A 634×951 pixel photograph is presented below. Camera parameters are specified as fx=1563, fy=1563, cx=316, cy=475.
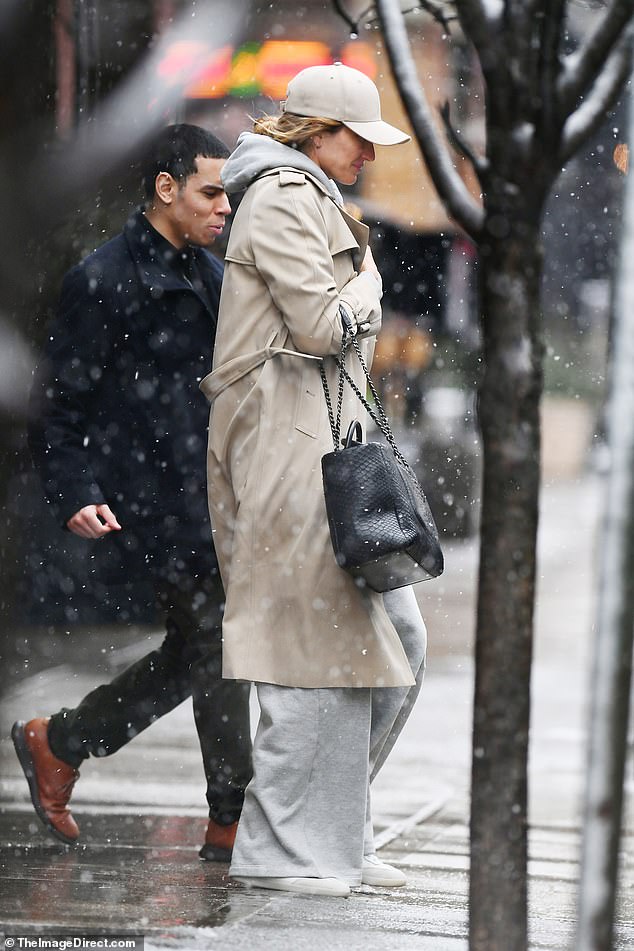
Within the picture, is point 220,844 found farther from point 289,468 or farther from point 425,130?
Result: point 425,130

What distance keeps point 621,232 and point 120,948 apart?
1.77 m

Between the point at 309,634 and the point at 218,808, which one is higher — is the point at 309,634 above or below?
above

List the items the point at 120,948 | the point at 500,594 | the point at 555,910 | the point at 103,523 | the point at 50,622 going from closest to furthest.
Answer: the point at 500,594 < the point at 120,948 < the point at 555,910 < the point at 103,523 < the point at 50,622

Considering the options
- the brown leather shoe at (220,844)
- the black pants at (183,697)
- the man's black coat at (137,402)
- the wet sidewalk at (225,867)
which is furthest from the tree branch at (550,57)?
the brown leather shoe at (220,844)

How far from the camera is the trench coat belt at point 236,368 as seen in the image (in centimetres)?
399

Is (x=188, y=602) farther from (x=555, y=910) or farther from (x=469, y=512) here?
(x=469, y=512)

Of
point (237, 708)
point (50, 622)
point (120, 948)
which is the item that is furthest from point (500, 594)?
point (50, 622)

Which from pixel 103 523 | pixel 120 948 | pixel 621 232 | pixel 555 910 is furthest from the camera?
pixel 103 523

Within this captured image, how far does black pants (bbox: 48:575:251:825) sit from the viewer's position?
447 centimetres

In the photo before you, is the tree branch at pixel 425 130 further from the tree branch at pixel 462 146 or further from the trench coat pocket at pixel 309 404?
the trench coat pocket at pixel 309 404

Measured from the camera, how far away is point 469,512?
1441 cm

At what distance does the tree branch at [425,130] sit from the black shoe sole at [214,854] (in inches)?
88.9

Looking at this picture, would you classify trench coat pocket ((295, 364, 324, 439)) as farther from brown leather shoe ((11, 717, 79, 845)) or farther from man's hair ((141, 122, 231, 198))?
brown leather shoe ((11, 717, 79, 845))

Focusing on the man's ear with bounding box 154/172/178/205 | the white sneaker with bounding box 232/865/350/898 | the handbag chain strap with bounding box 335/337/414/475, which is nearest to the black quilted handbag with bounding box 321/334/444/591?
the handbag chain strap with bounding box 335/337/414/475
